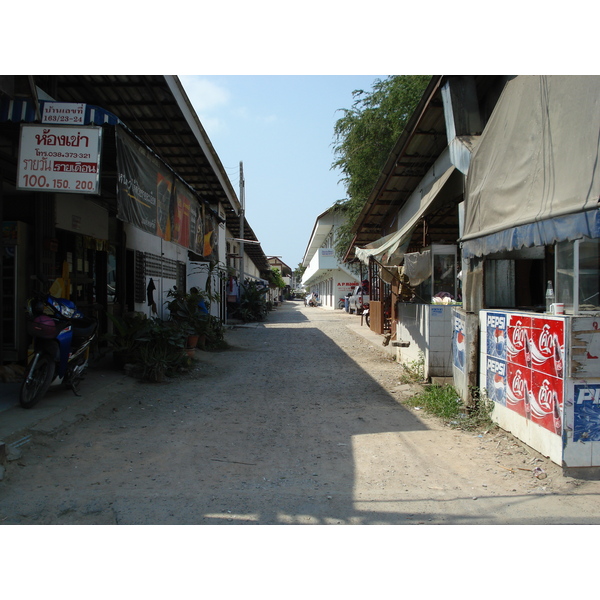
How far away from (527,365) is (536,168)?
1.97 m

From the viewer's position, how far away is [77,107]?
205 inches

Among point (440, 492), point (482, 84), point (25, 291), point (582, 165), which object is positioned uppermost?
point (482, 84)

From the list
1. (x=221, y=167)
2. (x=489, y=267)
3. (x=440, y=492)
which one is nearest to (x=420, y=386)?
(x=489, y=267)

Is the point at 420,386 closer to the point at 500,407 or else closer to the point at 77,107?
the point at 500,407

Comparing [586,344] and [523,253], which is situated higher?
[523,253]

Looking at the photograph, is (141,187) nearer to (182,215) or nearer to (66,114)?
(66,114)

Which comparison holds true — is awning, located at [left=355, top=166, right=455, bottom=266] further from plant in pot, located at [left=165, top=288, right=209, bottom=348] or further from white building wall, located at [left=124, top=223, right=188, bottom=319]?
white building wall, located at [left=124, top=223, right=188, bottom=319]

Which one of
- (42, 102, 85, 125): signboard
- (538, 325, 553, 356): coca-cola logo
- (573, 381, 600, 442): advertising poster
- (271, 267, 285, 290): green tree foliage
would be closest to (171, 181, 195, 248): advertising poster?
(42, 102, 85, 125): signboard

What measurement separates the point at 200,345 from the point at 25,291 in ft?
18.3

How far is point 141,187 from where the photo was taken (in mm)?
6684

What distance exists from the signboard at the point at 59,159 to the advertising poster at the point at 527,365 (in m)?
4.80

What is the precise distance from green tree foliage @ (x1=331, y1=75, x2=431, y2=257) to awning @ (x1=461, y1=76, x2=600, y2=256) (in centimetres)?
1334

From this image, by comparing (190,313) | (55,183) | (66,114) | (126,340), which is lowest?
(126,340)

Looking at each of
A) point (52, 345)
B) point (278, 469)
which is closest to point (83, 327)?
point (52, 345)
